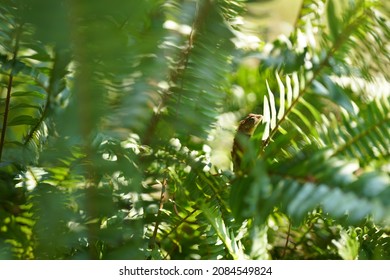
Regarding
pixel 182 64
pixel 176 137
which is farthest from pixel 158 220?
pixel 182 64

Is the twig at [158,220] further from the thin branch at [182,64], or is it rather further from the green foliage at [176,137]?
the thin branch at [182,64]

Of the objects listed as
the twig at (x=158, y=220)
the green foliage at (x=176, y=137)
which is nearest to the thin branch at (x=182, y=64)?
the green foliage at (x=176, y=137)

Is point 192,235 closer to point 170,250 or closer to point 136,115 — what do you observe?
point 170,250

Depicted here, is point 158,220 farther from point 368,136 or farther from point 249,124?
point 368,136

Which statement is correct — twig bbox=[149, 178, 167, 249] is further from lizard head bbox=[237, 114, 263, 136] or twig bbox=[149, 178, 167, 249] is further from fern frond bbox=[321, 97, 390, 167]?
fern frond bbox=[321, 97, 390, 167]

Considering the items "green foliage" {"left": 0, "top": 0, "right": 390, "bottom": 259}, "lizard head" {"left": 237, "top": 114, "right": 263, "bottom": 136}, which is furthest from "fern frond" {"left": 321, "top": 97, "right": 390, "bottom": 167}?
"lizard head" {"left": 237, "top": 114, "right": 263, "bottom": 136}

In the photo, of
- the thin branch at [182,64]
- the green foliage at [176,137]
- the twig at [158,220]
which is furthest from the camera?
the twig at [158,220]

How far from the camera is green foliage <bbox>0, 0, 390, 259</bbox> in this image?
291mm

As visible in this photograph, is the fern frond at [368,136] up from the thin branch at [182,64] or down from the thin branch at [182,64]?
down

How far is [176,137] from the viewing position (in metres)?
0.65

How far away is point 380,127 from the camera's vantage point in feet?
1.72

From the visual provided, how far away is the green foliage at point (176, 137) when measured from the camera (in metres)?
0.29

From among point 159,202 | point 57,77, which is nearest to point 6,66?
point 57,77
